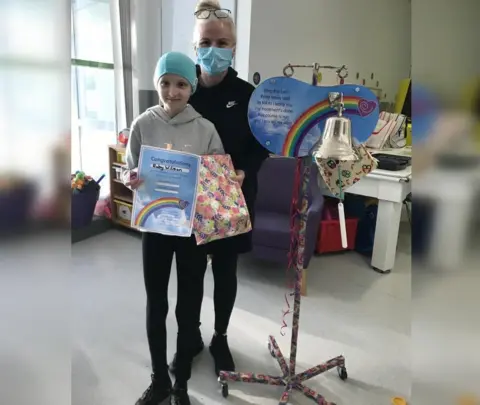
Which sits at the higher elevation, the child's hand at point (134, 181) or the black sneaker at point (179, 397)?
the child's hand at point (134, 181)

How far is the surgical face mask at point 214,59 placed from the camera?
1410 mm

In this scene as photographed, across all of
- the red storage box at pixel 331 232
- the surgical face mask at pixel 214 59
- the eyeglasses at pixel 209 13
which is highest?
the eyeglasses at pixel 209 13

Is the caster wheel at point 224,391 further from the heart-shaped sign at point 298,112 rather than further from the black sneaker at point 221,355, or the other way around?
the heart-shaped sign at point 298,112

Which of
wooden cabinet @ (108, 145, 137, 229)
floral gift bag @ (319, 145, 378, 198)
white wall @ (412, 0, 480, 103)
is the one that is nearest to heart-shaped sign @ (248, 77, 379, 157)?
floral gift bag @ (319, 145, 378, 198)

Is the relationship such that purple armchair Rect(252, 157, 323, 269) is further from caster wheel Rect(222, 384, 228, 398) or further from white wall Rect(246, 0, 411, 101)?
caster wheel Rect(222, 384, 228, 398)

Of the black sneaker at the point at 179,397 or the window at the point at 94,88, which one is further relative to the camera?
the window at the point at 94,88

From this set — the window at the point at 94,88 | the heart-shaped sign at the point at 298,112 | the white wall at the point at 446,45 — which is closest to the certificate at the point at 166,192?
the heart-shaped sign at the point at 298,112

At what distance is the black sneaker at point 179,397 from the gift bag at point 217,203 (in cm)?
61

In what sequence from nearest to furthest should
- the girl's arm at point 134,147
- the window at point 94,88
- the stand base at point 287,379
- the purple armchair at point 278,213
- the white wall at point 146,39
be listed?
the girl's arm at point 134,147 < the stand base at point 287,379 < the purple armchair at point 278,213 < the window at point 94,88 < the white wall at point 146,39

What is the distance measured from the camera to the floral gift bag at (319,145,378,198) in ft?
4.23

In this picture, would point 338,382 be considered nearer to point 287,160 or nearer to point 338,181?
point 338,181

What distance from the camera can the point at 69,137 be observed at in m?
0.44

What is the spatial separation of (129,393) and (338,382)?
83 cm

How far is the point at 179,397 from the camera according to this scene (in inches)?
60.7
